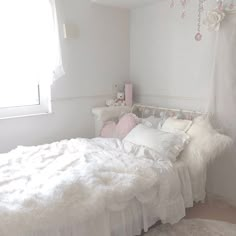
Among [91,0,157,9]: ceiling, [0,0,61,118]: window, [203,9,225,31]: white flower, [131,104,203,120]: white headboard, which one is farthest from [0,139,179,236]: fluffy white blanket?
[91,0,157,9]: ceiling

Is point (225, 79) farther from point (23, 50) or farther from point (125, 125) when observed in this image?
point (23, 50)

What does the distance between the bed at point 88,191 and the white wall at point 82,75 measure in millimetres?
376

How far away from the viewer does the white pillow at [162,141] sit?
7.59ft

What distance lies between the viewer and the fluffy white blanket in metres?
1.52

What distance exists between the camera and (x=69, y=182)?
1.73 metres

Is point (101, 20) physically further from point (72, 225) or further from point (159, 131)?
point (72, 225)

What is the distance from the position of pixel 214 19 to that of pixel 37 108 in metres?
1.94

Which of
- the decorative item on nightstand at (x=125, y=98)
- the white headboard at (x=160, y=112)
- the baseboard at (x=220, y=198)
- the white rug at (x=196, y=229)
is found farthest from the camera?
the decorative item on nightstand at (x=125, y=98)

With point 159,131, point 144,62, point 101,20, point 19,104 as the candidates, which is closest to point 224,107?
point 159,131

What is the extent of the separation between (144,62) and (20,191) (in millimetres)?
2186

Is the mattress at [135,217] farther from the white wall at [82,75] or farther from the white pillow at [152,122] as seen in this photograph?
the white wall at [82,75]

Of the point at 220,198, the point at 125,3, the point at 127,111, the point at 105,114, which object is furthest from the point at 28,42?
the point at 220,198

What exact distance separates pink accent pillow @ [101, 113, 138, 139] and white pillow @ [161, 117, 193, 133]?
0.38m

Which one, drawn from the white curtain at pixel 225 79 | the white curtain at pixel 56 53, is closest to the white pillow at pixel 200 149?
the white curtain at pixel 225 79
